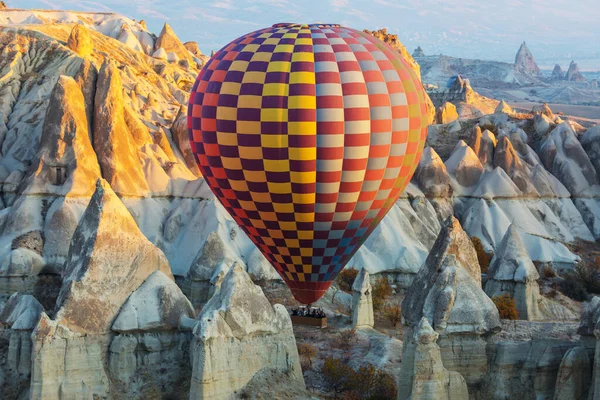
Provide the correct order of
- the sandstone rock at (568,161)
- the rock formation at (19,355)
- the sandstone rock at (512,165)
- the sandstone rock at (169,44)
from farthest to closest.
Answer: the sandstone rock at (169,44) < the sandstone rock at (568,161) < the sandstone rock at (512,165) < the rock formation at (19,355)

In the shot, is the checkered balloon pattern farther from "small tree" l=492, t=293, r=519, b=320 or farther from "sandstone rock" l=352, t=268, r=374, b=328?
"small tree" l=492, t=293, r=519, b=320

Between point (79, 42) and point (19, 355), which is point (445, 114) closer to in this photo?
point (79, 42)

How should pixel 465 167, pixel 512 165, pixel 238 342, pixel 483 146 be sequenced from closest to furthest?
pixel 238 342 < pixel 465 167 < pixel 512 165 < pixel 483 146

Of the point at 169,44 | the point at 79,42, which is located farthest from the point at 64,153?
the point at 169,44

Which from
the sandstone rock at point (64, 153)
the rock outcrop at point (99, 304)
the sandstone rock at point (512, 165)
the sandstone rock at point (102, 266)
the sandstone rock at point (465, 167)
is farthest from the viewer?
the sandstone rock at point (512, 165)

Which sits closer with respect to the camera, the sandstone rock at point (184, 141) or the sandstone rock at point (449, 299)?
the sandstone rock at point (449, 299)

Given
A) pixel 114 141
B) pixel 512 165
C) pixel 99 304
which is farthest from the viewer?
pixel 512 165

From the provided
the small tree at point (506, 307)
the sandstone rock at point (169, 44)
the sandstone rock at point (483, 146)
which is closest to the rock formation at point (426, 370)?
the small tree at point (506, 307)

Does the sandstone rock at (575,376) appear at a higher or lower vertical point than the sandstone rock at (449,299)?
lower

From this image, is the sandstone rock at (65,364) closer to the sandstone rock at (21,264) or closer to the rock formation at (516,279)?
the sandstone rock at (21,264)
